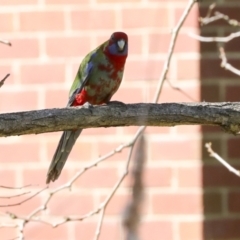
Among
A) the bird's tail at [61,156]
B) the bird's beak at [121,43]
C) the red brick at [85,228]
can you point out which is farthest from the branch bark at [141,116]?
the red brick at [85,228]

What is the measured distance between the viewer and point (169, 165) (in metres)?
2.25

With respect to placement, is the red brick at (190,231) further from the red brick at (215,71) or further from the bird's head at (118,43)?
the bird's head at (118,43)

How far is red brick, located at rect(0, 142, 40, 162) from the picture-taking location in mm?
2266

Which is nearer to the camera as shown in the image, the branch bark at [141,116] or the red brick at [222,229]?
the branch bark at [141,116]

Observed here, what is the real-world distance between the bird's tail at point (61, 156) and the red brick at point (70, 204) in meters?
0.32

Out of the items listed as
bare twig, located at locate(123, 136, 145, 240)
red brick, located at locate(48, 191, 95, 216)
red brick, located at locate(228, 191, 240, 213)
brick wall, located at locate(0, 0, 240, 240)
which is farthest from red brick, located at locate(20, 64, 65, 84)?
bare twig, located at locate(123, 136, 145, 240)

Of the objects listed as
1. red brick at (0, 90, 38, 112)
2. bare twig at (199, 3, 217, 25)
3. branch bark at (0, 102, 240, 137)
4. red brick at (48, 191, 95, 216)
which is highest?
bare twig at (199, 3, 217, 25)

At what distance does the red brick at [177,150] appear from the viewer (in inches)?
88.4

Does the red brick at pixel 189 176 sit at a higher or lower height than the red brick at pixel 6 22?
lower

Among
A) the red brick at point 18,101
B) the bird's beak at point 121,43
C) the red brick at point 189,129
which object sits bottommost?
the red brick at point 189,129

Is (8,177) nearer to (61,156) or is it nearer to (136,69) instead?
(61,156)

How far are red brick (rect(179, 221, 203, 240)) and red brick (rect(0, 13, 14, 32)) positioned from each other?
1.08 m

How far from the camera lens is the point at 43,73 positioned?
225 centimetres

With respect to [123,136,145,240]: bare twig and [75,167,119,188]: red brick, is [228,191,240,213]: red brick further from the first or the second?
[123,136,145,240]: bare twig
